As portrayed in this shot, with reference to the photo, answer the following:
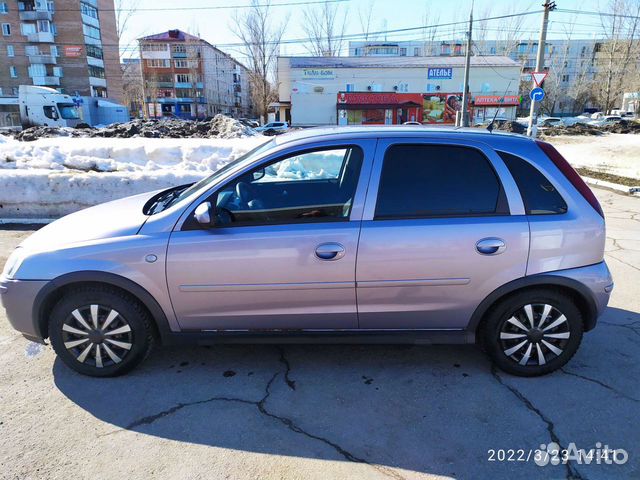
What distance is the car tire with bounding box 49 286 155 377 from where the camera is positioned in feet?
9.89

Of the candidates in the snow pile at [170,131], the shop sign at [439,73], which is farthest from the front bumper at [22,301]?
the shop sign at [439,73]

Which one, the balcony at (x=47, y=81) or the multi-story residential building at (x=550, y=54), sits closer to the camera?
the balcony at (x=47, y=81)

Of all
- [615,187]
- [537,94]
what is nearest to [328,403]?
[615,187]

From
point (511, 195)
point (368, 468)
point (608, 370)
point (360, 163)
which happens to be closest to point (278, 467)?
point (368, 468)

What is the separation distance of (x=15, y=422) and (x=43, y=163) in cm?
824

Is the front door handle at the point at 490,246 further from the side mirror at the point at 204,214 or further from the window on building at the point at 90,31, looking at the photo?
the window on building at the point at 90,31

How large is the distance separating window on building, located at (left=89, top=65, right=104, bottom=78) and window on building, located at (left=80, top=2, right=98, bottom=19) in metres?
7.28

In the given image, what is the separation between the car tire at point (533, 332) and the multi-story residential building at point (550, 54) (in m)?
77.3

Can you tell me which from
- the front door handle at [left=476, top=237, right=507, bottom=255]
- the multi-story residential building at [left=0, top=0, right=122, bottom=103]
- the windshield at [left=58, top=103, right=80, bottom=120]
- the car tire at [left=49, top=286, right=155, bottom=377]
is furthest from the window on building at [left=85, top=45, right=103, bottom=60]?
the front door handle at [left=476, top=237, right=507, bottom=255]

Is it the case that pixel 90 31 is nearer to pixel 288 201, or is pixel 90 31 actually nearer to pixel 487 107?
pixel 487 107

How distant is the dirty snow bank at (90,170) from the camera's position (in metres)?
7.82

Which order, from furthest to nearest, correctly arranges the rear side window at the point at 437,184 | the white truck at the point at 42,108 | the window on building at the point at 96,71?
the window on building at the point at 96,71
the white truck at the point at 42,108
the rear side window at the point at 437,184

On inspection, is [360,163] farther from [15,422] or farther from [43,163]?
[43,163]

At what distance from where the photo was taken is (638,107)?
66625 mm
